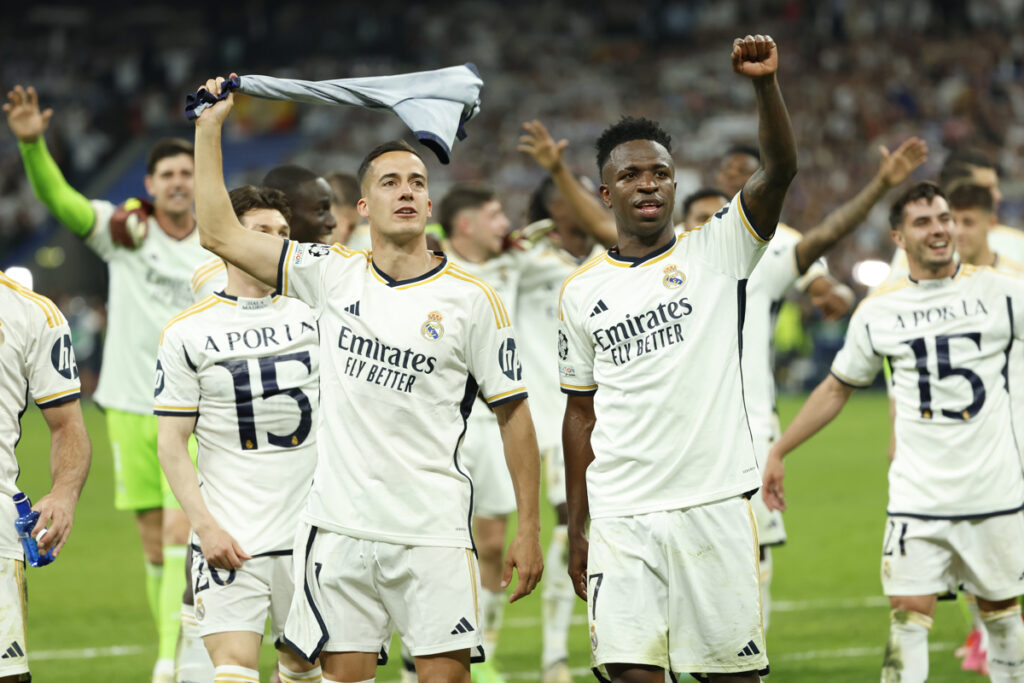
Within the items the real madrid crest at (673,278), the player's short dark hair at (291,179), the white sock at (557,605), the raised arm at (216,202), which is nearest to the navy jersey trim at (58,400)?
the raised arm at (216,202)

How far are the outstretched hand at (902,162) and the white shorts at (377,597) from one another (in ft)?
9.46

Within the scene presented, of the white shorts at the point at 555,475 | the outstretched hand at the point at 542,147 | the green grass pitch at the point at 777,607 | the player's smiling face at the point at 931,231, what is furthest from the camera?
the green grass pitch at the point at 777,607

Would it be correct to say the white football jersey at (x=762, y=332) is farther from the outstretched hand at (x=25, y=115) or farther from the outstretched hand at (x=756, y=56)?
the outstretched hand at (x=25, y=115)

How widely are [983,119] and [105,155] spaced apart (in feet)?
79.5

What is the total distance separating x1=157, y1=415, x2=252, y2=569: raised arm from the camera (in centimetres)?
562

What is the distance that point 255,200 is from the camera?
245 inches

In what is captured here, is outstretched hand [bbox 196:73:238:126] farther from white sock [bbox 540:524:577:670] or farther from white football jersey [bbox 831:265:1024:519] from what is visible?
white sock [bbox 540:524:577:670]

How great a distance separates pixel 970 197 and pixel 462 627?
434 centimetres

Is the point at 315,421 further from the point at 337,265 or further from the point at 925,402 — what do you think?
the point at 925,402

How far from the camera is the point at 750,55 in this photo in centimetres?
479

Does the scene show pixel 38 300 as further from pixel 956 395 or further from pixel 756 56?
pixel 956 395

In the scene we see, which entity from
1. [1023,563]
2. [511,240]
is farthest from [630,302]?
[511,240]

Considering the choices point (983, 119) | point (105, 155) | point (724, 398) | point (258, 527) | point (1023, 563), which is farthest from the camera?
point (105, 155)

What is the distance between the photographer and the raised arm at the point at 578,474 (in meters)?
5.51
